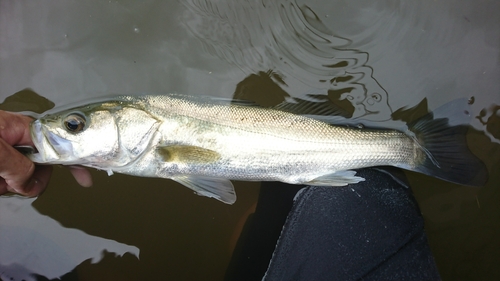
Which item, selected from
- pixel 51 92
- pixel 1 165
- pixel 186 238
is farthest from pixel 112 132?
pixel 186 238

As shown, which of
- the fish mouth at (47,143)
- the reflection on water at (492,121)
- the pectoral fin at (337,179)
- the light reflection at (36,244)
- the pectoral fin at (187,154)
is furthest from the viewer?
the light reflection at (36,244)

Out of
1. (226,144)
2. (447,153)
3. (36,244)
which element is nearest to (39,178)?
(36,244)

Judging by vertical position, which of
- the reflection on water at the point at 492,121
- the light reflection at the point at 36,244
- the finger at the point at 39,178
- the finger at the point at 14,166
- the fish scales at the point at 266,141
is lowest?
the light reflection at the point at 36,244

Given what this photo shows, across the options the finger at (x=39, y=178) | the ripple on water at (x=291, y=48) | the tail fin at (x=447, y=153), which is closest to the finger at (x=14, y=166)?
the finger at (x=39, y=178)

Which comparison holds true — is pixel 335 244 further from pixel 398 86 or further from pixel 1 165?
pixel 1 165

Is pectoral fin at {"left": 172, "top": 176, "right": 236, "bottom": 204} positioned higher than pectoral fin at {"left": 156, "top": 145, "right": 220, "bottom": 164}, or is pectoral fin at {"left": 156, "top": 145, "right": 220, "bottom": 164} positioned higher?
pectoral fin at {"left": 156, "top": 145, "right": 220, "bottom": 164}

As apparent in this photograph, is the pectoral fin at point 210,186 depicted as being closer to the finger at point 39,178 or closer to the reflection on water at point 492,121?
the finger at point 39,178

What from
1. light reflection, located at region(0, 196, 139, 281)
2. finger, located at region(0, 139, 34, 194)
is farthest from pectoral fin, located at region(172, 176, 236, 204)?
light reflection, located at region(0, 196, 139, 281)

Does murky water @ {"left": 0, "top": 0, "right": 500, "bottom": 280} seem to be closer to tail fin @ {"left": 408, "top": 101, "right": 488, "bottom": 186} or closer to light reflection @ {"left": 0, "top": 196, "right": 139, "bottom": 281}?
light reflection @ {"left": 0, "top": 196, "right": 139, "bottom": 281}
